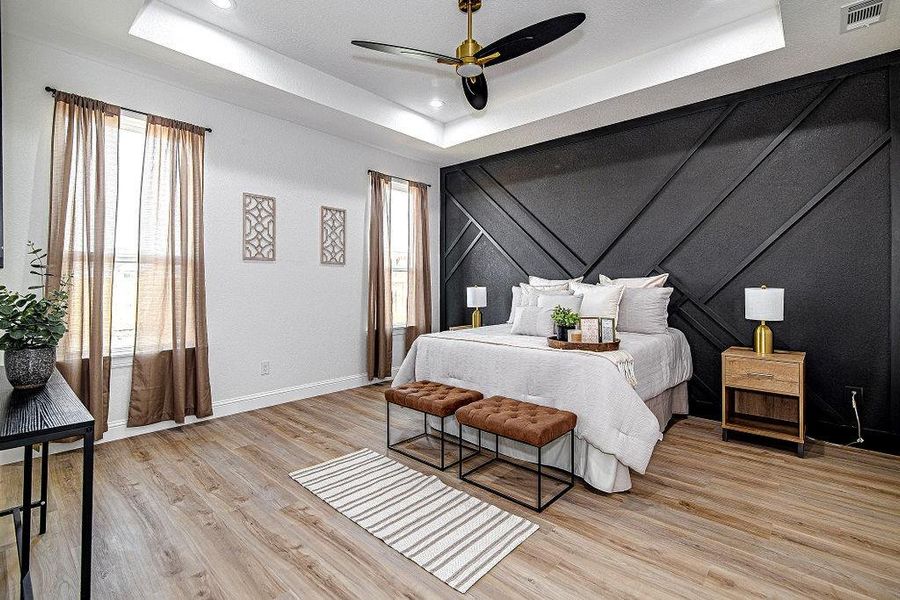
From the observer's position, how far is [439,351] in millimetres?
3449

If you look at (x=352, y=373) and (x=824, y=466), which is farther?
(x=352, y=373)

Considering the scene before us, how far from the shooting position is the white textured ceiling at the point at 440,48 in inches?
115

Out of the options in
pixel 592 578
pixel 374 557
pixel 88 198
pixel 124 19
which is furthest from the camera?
pixel 88 198

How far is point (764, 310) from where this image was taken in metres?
3.24

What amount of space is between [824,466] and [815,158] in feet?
7.52

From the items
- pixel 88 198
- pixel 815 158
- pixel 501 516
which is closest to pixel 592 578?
pixel 501 516

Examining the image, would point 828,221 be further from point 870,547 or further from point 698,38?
point 870,547

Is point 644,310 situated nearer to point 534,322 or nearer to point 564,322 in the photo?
point 534,322

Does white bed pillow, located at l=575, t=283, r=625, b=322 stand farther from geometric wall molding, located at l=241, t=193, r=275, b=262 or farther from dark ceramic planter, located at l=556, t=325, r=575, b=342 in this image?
geometric wall molding, located at l=241, t=193, r=275, b=262

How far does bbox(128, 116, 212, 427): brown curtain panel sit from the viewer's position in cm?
348

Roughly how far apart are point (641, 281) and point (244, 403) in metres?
3.89

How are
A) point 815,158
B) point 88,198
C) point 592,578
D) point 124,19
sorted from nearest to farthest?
point 592,578
point 124,19
point 88,198
point 815,158

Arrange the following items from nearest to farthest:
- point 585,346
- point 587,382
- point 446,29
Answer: point 587,382 < point 585,346 < point 446,29

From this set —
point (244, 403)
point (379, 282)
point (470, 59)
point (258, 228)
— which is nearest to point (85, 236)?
point (258, 228)
